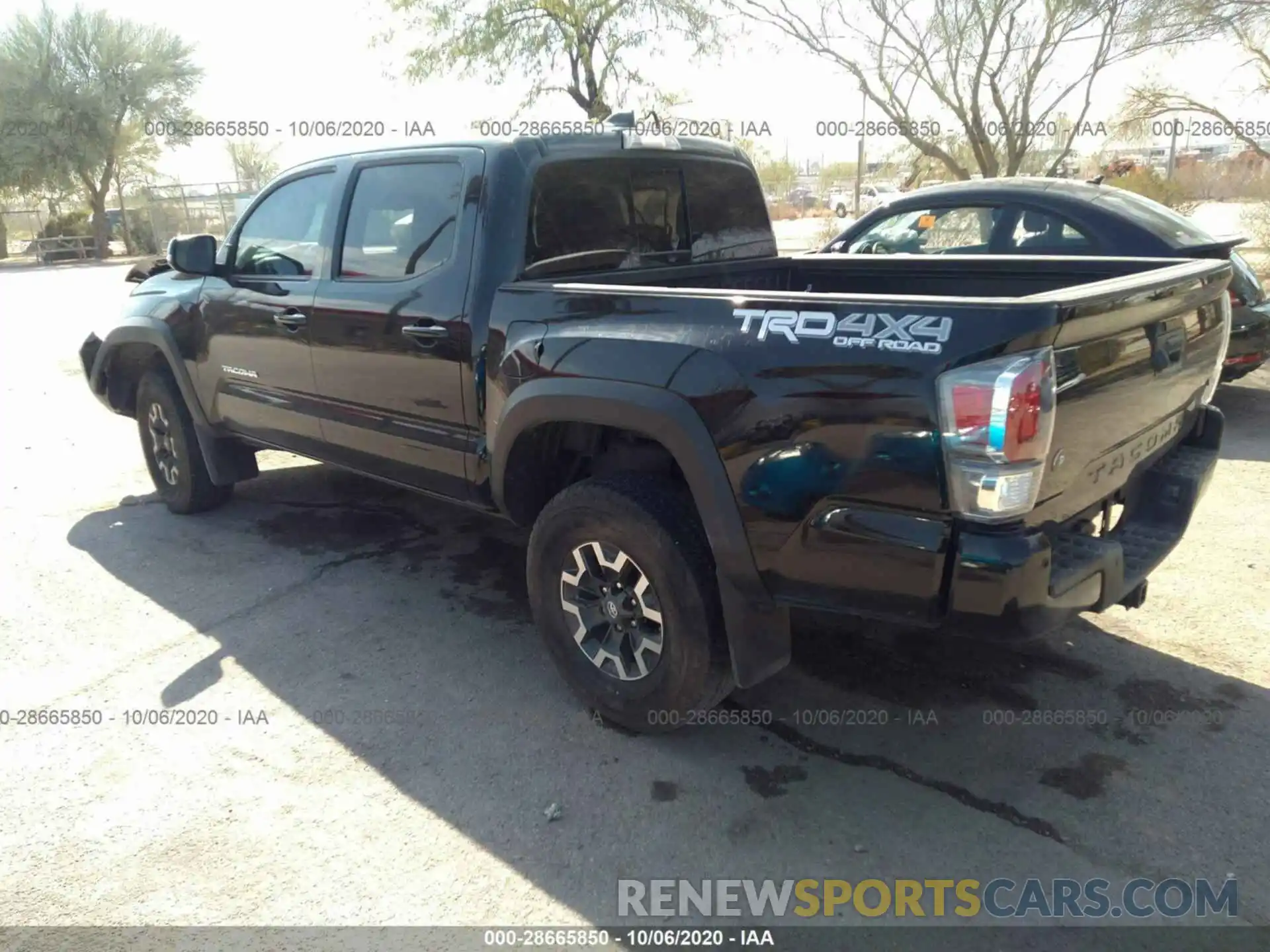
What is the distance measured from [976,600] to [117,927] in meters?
2.42

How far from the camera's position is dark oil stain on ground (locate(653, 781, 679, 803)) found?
2.99m

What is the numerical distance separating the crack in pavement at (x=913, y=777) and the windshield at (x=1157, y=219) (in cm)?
409

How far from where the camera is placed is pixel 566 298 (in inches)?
126

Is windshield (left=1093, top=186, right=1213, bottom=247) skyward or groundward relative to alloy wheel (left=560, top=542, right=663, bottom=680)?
skyward

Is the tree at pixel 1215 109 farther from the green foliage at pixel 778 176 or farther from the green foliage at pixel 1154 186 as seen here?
the green foliage at pixel 778 176

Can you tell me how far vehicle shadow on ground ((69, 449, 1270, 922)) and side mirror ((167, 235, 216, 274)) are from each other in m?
1.51

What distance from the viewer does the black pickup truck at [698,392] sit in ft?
7.90

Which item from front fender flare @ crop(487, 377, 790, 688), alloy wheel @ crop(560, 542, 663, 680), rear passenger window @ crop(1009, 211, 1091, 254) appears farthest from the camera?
rear passenger window @ crop(1009, 211, 1091, 254)

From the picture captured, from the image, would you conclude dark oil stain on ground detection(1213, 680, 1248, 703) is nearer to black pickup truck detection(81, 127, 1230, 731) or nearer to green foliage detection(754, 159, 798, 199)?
black pickup truck detection(81, 127, 1230, 731)

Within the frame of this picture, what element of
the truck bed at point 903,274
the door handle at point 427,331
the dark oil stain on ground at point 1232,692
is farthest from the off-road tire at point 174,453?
the dark oil stain on ground at point 1232,692

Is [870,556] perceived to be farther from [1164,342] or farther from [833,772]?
[1164,342]

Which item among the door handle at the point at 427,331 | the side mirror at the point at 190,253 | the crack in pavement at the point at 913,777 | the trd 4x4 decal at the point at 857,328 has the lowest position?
the crack in pavement at the point at 913,777

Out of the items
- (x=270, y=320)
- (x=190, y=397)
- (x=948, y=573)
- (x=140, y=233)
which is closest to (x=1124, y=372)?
(x=948, y=573)

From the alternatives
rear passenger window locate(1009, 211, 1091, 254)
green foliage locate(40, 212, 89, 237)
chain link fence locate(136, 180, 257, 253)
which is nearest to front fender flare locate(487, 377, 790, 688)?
rear passenger window locate(1009, 211, 1091, 254)
